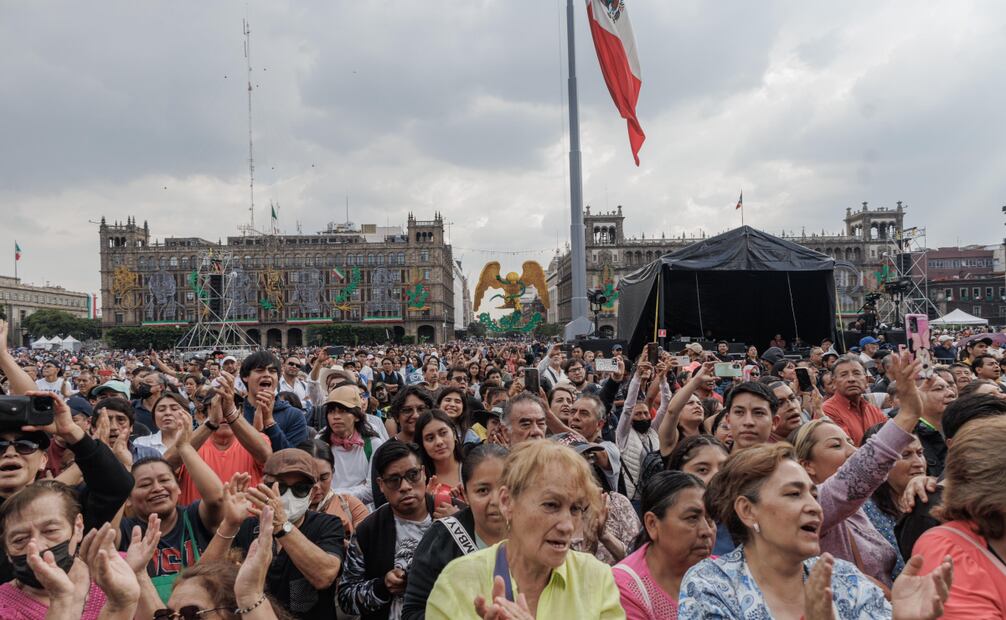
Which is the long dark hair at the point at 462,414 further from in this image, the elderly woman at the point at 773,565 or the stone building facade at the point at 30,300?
the stone building facade at the point at 30,300

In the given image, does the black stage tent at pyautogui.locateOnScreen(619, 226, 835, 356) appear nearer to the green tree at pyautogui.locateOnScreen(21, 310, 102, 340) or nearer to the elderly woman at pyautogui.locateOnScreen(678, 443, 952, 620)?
the elderly woman at pyautogui.locateOnScreen(678, 443, 952, 620)

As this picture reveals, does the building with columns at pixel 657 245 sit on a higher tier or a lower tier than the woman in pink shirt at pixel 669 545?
higher

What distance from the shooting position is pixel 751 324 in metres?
19.7

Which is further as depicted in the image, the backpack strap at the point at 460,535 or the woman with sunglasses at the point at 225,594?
the backpack strap at the point at 460,535

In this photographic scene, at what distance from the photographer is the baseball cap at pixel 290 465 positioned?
316 cm

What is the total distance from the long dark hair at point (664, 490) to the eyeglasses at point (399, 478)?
1099 millimetres

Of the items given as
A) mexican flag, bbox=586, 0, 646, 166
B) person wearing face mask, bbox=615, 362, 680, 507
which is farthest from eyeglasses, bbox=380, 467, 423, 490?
mexican flag, bbox=586, 0, 646, 166

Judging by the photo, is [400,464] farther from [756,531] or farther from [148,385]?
[148,385]

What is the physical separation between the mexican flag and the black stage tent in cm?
342

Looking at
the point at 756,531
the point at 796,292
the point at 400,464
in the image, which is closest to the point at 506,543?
the point at 756,531

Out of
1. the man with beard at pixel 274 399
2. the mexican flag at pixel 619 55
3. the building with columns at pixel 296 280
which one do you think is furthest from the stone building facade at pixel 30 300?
the man with beard at pixel 274 399

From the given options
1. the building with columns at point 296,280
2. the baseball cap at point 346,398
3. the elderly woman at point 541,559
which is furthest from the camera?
the building with columns at point 296,280

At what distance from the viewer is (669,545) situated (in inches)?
105

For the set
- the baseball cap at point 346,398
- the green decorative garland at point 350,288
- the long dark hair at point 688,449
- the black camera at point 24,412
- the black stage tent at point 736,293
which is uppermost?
the green decorative garland at point 350,288
